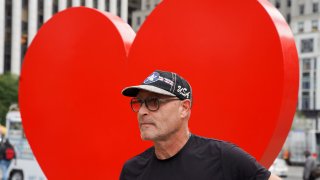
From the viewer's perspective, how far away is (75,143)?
627 cm

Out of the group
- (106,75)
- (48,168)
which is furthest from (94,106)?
(48,168)

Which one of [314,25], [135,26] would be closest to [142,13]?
[135,26]

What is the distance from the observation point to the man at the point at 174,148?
2787 millimetres

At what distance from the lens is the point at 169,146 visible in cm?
294

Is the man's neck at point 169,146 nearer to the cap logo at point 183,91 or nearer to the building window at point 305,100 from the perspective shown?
the cap logo at point 183,91

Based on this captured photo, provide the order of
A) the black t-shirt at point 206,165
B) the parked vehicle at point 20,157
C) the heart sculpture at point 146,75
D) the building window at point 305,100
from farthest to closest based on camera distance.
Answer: the building window at point 305,100 → the parked vehicle at point 20,157 → the heart sculpture at point 146,75 → the black t-shirt at point 206,165

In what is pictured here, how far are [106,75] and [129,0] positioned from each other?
218ft

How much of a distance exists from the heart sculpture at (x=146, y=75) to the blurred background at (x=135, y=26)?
29.5 feet

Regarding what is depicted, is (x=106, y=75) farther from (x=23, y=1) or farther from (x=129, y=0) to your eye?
(x=129, y=0)

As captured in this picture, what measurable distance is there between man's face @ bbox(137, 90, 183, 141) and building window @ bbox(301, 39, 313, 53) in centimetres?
6141

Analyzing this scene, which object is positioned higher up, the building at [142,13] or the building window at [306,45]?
the building at [142,13]

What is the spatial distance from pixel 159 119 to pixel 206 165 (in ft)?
1.16

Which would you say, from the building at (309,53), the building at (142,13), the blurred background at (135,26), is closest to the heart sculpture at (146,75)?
the blurred background at (135,26)

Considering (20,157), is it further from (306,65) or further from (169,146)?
(306,65)
